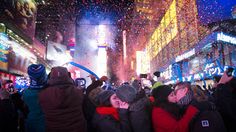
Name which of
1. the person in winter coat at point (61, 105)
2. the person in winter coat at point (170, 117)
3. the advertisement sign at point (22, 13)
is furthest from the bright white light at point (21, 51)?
the person in winter coat at point (170, 117)

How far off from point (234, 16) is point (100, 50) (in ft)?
250

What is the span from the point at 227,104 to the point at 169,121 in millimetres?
1103

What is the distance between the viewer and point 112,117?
10.6 feet

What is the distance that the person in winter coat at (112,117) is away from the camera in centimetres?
318

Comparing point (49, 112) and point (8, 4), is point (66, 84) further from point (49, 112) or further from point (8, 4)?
point (8, 4)

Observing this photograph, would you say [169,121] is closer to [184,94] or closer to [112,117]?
[184,94]

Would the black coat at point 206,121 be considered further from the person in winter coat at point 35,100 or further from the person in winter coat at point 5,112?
the person in winter coat at point 5,112

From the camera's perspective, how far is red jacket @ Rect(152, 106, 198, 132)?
10.2ft

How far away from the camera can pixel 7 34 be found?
21.4m

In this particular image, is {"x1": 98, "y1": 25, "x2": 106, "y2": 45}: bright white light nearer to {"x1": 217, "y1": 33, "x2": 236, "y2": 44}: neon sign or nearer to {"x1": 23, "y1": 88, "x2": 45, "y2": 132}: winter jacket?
{"x1": 217, "y1": 33, "x2": 236, "y2": 44}: neon sign

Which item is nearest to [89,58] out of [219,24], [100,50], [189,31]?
[100,50]

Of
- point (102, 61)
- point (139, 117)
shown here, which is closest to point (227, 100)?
point (139, 117)

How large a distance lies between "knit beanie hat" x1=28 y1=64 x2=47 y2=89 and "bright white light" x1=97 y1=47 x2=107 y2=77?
7992 centimetres

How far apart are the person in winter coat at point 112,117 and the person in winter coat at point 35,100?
954 mm
